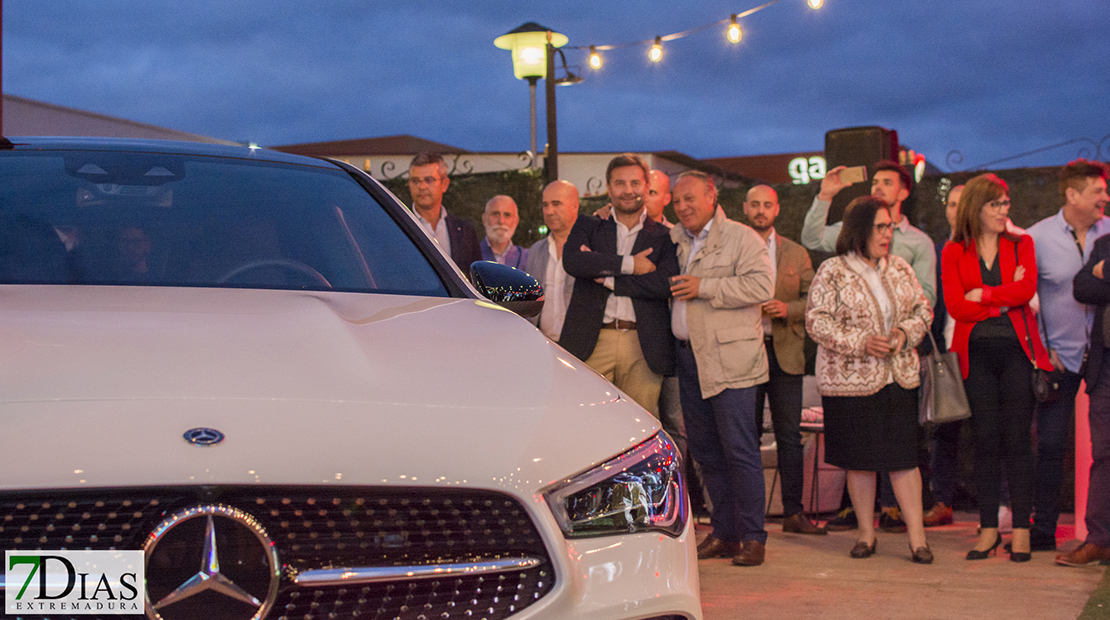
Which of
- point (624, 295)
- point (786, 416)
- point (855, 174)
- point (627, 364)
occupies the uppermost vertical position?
point (855, 174)

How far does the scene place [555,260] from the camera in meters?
5.74

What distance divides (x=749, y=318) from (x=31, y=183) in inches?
138

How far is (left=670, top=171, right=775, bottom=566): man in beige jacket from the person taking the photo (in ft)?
17.0

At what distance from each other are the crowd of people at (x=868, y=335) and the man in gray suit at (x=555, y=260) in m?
0.03

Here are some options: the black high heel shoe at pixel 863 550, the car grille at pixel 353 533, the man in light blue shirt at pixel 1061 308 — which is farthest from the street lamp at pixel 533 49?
the car grille at pixel 353 533

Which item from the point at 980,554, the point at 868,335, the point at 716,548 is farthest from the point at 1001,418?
the point at 716,548

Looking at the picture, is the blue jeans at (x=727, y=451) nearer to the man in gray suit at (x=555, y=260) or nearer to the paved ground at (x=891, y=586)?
the paved ground at (x=891, y=586)

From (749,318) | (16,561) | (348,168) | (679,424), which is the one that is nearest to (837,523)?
(679,424)

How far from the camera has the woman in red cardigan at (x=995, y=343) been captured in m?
5.19

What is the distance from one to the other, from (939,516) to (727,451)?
1.92 meters

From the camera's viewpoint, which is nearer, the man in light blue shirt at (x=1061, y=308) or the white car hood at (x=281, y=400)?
the white car hood at (x=281, y=400)

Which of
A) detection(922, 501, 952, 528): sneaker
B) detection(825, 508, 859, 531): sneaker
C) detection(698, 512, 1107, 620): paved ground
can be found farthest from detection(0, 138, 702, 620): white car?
detection(922, 501, 952, 528): sneaker

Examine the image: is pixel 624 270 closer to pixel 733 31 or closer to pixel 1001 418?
pixel 1001 418

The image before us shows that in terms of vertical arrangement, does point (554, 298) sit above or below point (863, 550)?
above
